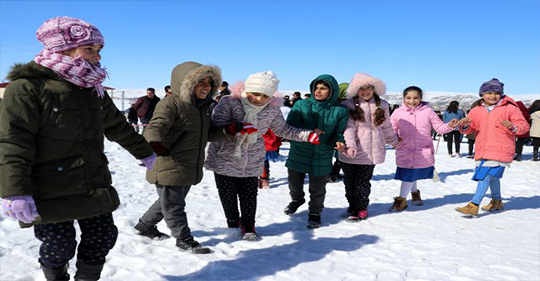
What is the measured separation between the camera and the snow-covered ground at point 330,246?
3045mm

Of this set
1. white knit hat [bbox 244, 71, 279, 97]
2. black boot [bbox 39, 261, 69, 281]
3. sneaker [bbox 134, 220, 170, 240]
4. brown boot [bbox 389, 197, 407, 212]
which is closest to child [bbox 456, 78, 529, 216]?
brown boot [bbox 389, 197, 407, 212]

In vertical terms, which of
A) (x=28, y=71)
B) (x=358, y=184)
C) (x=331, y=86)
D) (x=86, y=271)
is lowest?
(x=86, y=271)

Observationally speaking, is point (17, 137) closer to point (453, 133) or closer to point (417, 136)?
point (417, 136)

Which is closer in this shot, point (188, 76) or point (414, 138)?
point (188, 76)

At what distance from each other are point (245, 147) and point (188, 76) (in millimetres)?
966

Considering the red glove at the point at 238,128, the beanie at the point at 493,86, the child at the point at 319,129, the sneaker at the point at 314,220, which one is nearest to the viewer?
the red glove at the point at 238,128

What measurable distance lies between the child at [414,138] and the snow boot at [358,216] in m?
0.73

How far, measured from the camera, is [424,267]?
3207 millimetres

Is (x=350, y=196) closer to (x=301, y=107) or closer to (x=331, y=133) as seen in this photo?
(x=331, y=133)

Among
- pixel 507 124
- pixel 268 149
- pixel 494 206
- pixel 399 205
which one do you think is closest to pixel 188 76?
pixel 399 205

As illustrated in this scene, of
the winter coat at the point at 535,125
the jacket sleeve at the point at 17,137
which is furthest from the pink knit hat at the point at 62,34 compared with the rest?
the winter coat at the point at 535,125

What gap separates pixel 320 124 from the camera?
4379 mm

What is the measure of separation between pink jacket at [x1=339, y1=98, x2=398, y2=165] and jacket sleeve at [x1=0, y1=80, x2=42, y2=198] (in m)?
3.44

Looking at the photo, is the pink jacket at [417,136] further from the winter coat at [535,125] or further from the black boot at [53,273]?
the winter coat at [535,125]
